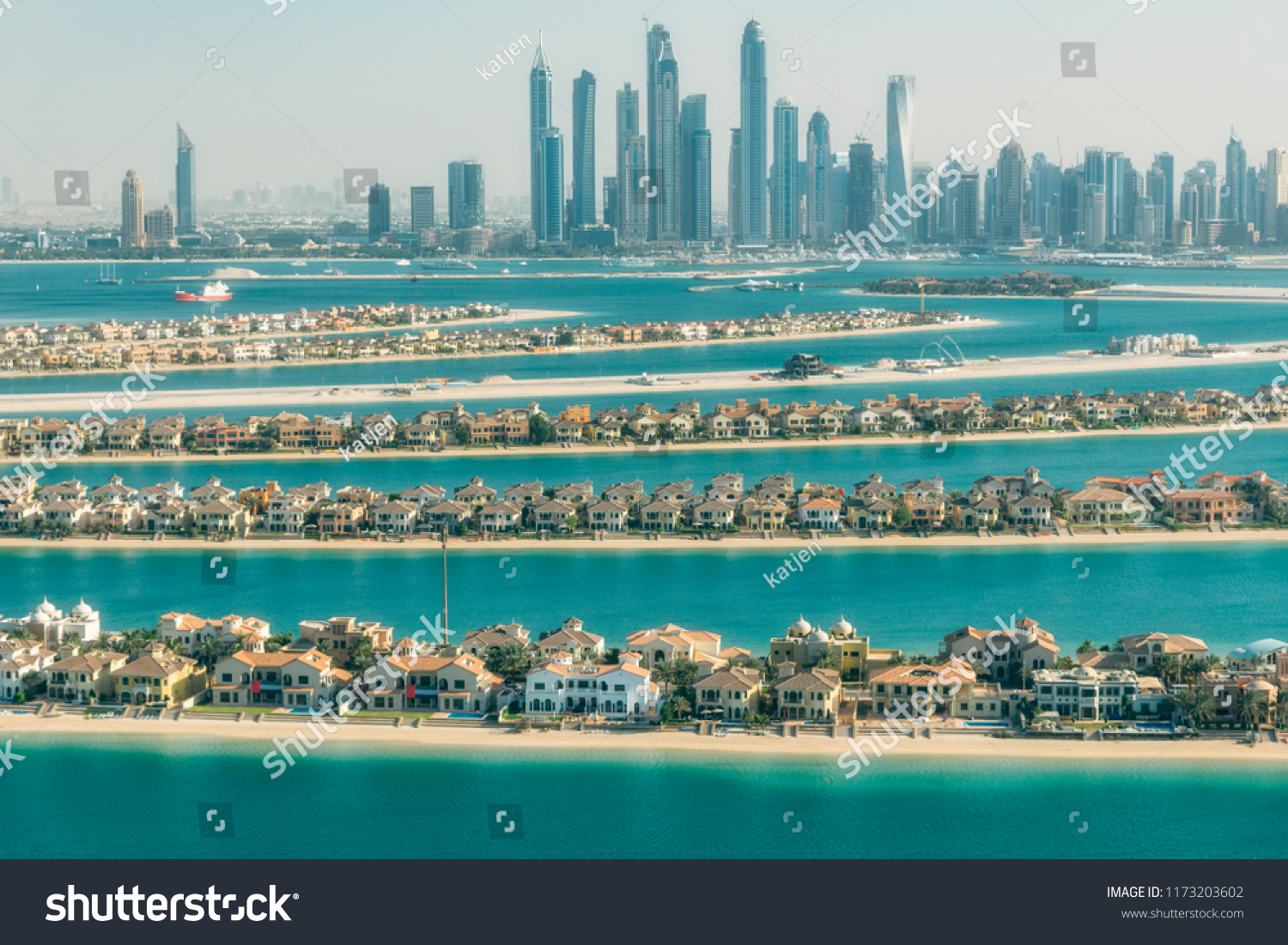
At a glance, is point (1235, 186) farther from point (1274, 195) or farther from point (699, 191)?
point (699, 191)

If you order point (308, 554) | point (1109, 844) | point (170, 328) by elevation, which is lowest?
point (1109, 844)

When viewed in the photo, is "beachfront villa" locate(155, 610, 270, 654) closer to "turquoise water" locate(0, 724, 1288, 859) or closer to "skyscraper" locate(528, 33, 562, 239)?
"turquoise water" locate(0, 724, 1288, 859)

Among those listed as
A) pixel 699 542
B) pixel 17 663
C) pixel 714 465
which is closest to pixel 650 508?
pixel 699 542

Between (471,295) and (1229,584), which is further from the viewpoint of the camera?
(471,295)

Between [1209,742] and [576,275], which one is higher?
[576,275]

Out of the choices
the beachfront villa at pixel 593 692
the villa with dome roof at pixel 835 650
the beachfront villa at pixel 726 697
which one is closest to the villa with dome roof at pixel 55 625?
the beachfront villa at pixel 593 692

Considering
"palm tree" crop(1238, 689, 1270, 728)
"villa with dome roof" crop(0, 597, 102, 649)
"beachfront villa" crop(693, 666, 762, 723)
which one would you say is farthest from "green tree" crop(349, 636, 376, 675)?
"palm tree" crop(1238, 689, 1270, 728)

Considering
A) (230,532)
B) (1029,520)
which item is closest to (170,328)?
(230,532)

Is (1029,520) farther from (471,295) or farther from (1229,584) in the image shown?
(471,295)
